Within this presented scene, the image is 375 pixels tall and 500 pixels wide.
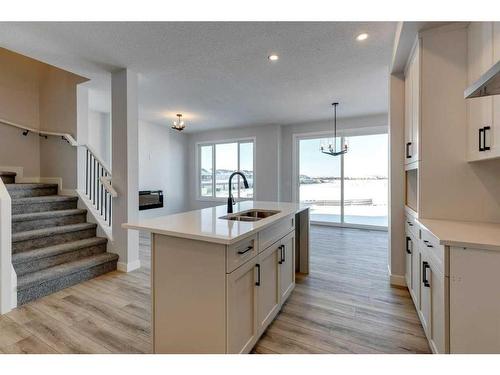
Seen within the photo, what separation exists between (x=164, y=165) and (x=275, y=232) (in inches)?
224

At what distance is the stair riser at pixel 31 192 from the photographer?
341 cm

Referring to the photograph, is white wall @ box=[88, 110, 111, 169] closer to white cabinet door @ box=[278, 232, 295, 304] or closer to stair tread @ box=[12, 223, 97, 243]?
stair tread @ box=[12, 223, 97, 243]

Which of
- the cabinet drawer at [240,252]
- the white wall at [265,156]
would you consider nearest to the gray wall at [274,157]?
the white wall at [265,156]

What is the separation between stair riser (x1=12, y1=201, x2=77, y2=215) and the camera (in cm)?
315

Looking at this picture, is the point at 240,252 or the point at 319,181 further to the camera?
the point at 319,181

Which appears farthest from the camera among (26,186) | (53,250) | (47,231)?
(26,186)

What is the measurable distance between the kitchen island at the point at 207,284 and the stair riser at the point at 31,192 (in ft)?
10.1

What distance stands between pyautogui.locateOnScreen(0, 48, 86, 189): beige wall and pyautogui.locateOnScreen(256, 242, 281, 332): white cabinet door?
3.53 m

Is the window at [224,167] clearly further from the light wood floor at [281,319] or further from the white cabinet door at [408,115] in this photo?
the white cabinet door at [408,115]

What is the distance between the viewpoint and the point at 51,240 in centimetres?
303

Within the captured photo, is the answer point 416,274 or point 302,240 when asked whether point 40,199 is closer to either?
point 302,240

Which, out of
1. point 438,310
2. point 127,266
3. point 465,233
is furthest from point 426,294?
point 127,266

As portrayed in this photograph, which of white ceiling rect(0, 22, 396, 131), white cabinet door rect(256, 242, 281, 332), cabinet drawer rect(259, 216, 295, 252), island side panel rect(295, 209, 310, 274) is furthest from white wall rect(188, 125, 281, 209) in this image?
white cabinet door rect(256, 242, 281, 332)
